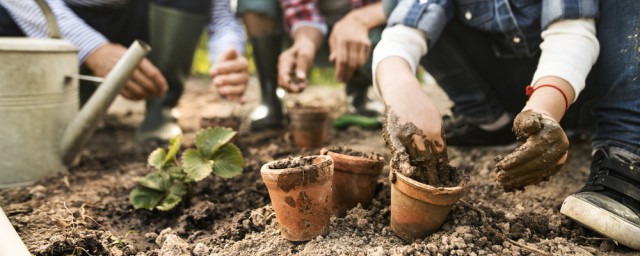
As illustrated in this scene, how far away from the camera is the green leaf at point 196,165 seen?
167 centimetres

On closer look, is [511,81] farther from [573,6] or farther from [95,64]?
[95,64]

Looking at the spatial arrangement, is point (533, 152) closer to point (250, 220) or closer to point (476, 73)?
point (250, 220)

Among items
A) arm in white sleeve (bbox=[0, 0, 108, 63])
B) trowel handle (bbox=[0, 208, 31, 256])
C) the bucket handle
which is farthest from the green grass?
trowel handle (bbox=[0, 208, 31, 256])

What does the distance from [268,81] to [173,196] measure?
1.51 metres

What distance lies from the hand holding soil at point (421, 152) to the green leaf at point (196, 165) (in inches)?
26.4

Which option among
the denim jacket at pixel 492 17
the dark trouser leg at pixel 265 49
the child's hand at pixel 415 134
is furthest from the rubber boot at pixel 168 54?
the child's hand at pixel 415 134

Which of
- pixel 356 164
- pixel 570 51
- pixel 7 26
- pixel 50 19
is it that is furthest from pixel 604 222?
pixel 7 26

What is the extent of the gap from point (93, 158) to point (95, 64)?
0.48 m

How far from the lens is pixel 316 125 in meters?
2.43

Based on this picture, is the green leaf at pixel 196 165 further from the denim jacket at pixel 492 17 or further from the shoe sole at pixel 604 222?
the shoe sole at pixel 604 222

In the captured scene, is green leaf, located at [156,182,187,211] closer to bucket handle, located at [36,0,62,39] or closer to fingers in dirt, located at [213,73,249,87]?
fingers in dirt, located at [213,73,249,87]

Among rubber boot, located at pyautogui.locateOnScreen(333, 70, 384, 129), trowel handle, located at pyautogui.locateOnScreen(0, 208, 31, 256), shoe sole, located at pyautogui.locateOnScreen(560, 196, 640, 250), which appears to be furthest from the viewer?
rubber boot, located at pyautogui.locateOnScreen(333, 70, 384, 129)

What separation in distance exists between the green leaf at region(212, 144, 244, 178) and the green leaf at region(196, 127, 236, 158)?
3 cm

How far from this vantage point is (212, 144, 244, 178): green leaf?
174 cm
